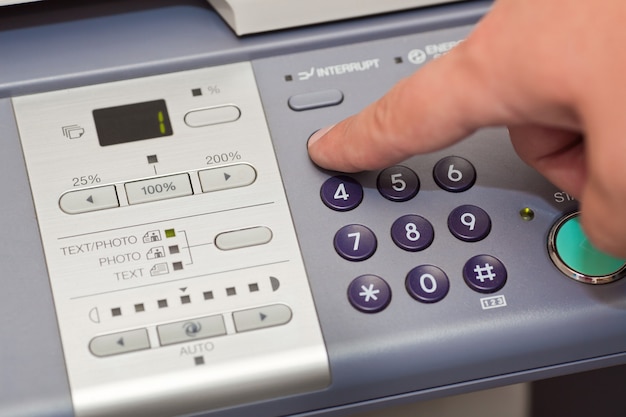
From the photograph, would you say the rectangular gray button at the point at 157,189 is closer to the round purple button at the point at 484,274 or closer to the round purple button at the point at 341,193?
the round purple button at the point at 341,193

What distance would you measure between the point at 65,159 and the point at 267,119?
0.14 m

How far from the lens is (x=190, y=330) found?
550mm

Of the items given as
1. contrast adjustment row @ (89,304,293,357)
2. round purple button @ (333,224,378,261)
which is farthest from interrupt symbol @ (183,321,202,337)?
round purple button @ (333,224,378,261)

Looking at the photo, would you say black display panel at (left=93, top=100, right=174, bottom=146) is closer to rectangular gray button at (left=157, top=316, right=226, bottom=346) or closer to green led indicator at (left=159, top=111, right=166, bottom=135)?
green led indicator at (left=159, top=111, right=166, bottom=135)

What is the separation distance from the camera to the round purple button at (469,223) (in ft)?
1.94

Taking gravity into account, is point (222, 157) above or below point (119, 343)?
above

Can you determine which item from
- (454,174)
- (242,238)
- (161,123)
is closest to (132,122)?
(161,123)

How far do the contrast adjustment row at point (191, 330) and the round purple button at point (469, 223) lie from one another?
0.13m

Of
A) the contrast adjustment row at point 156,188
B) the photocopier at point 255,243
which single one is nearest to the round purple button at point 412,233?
the photocopier at point 255,243

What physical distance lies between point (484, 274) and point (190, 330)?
0.19 metres

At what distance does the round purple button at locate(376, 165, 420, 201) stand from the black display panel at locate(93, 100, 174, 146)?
0.51 ft

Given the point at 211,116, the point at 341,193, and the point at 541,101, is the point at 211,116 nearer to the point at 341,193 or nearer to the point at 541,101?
the point at 341,193

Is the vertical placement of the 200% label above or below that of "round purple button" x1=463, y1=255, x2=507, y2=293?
above

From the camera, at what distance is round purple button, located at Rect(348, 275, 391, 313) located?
1.85 ft
